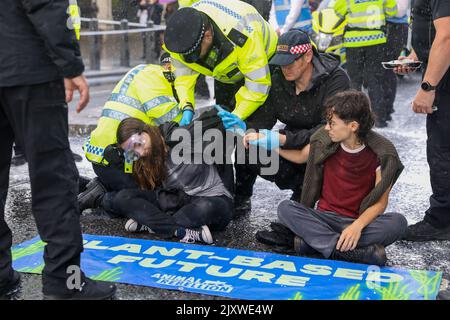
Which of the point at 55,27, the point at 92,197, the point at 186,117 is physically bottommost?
the point at 92,197

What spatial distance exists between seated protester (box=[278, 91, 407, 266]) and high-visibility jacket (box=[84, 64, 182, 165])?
1.13 meters

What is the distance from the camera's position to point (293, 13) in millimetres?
7664

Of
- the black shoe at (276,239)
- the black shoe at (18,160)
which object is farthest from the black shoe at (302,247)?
the black shoe at (18,160)

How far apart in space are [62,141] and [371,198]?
168 centimetres

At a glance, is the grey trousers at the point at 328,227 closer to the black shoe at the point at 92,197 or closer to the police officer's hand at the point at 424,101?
the police officer's hand at the point at 424,101

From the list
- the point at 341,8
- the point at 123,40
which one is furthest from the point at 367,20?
the point at 123,40

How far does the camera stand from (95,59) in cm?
1150

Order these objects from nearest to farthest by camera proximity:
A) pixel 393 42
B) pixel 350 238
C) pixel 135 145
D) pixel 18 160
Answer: pixel 350 238 < pixel 135 145 < pixel 18 160 < pixel 393 42

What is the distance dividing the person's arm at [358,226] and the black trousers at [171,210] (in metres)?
0.84

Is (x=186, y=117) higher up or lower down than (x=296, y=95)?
lower down

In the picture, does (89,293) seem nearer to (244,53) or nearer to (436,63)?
(244,53)

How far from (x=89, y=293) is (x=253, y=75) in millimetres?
1868

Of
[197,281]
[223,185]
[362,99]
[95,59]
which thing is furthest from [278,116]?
[95,59]
